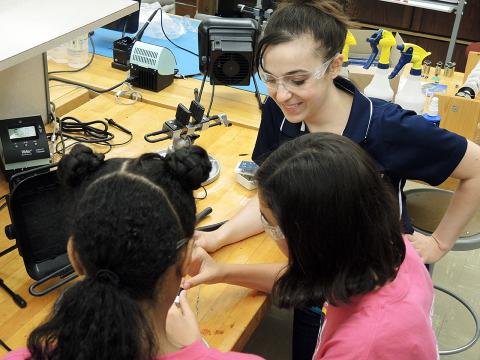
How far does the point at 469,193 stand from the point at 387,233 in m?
0.58

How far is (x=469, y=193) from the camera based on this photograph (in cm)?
144

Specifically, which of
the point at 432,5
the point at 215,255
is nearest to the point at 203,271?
the point at 215,255

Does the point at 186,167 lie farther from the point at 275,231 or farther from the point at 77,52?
the point at 77,52

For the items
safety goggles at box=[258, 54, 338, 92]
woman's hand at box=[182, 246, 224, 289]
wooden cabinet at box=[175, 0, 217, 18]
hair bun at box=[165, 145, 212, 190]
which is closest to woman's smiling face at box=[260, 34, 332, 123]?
safety goggles at box=[258, 54, 338, 92]

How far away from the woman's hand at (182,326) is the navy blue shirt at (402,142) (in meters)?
0.60

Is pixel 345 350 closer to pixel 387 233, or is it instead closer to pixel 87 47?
pixel 387 233

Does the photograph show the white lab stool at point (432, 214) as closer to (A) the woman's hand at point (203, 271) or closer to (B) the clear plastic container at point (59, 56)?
(A) the woman's hand at point (203, 271)

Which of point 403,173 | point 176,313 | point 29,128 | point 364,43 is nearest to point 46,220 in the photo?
point 176,313

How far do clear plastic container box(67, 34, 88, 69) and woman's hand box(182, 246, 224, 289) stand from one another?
129cm

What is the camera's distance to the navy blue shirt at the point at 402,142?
136cm

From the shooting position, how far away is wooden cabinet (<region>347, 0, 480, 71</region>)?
4172 mm

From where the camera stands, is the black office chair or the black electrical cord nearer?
the black office chair

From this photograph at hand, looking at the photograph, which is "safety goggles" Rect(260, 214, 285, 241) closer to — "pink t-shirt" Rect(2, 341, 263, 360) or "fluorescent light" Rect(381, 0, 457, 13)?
"pink t-shirt" Rect(2, 341, 263, 360)

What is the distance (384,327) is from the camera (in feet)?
3.03
